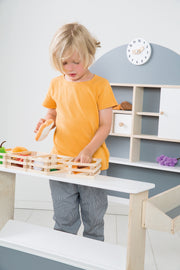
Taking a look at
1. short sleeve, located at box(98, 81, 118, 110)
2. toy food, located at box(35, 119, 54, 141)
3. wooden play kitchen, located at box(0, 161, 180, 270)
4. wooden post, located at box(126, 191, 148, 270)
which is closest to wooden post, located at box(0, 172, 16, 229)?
wooden play kitchen, located at box(0, 161, 180, 270)

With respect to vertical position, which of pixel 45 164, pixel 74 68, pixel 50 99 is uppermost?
pixel 74 68

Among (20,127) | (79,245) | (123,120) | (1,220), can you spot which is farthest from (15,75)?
(79,245)

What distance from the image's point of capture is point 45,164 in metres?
1.34

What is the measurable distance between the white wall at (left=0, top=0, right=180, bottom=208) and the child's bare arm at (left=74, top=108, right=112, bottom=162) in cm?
174

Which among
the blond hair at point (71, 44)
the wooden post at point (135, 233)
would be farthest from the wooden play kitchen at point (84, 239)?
the blond hair at point (71, 44)

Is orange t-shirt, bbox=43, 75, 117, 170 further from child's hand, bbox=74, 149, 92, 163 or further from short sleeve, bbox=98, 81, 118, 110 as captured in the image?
child's hand, bbox=74, 149, 92, 163

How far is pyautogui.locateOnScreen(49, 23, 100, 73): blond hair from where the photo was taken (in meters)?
1.42

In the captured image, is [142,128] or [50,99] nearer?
[50,99]

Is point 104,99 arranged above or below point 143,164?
above

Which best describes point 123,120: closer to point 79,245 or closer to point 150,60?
point 150,60

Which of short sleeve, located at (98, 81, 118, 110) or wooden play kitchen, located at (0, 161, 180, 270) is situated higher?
short sleeve, located at (98, 81, 118, 110)

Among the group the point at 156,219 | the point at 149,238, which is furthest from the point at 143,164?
the point at 156,219

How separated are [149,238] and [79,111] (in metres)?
1.56

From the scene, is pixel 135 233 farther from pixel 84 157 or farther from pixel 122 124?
pixel 122 124
